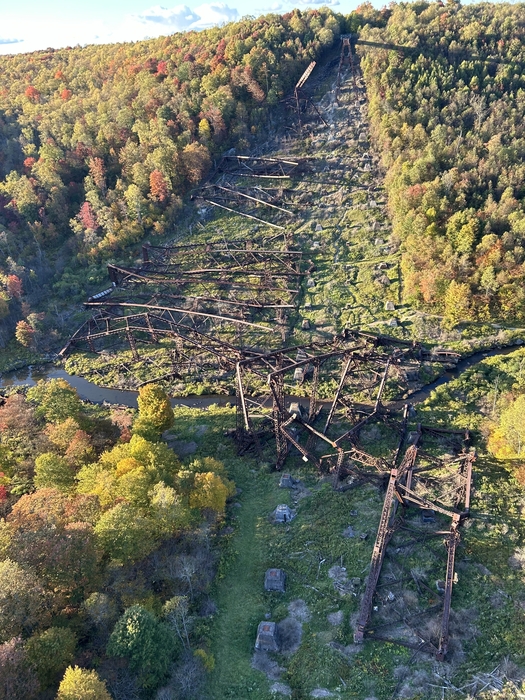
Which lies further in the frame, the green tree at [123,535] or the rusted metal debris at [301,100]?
the rusted metal debris at [301,100]

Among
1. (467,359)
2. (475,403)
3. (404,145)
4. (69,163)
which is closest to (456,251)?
(467,359)

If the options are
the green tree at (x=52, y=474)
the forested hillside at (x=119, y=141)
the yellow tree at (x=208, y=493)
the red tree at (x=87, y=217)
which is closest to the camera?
the yellow tree at (x=208, y=493)

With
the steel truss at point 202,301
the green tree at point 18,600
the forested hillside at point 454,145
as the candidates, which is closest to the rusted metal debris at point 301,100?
the forested hillside at point 454,145

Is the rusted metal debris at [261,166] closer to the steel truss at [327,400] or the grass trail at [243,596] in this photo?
the steel truss at [327,400]

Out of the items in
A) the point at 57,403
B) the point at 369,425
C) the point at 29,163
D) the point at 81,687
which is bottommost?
the point at 369,425

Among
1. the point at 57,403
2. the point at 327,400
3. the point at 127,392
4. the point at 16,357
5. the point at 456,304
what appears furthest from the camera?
the point at 16,357

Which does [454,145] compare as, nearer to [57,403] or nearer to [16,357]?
[57,403]

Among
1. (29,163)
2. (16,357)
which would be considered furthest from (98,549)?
(29,163)
